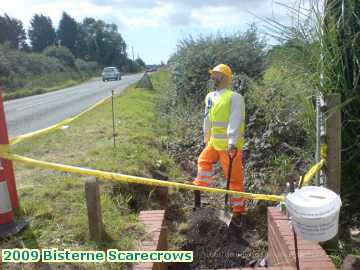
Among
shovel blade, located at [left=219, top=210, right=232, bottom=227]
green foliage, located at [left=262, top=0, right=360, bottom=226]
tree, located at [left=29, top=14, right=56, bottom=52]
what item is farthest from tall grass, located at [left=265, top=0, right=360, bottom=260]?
tree, located at [left=29, top=14, right=56, bottom=52]

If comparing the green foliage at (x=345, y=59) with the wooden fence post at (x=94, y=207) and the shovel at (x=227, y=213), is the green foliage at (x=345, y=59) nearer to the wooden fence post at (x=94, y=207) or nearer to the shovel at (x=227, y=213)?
the shovel at (x=227, y=213)

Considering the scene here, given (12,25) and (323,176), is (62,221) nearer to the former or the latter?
(323,176)

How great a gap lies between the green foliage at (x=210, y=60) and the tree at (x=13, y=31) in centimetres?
6316

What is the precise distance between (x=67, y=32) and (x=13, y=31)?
17.8 m

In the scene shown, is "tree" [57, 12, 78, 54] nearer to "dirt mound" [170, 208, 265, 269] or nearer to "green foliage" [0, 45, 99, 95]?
"green foliage" [0, 45, 99, 95]

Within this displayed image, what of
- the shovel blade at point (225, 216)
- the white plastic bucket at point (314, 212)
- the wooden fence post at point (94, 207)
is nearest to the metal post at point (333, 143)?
the white plastic bucket at point (314, 212)

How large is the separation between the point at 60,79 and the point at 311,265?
50824 millimetres

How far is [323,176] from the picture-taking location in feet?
10.2

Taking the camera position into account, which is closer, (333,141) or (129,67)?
(333,141)

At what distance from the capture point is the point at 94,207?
299 centimetres

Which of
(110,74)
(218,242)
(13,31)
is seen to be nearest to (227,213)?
(218,242)

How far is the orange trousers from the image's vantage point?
461 cm

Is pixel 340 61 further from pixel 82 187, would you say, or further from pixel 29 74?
pixel 29 74

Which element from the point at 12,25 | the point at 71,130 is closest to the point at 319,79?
the point at 71,130
